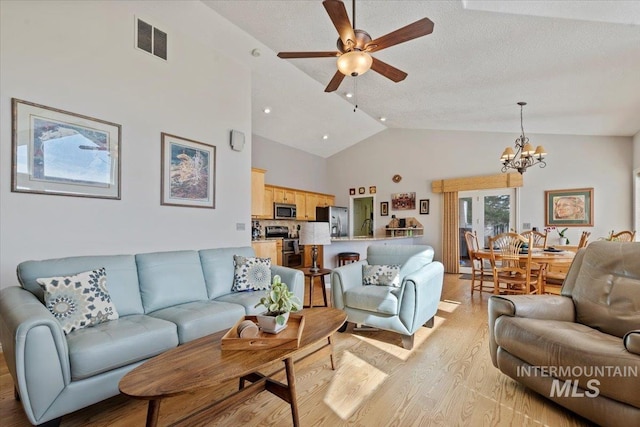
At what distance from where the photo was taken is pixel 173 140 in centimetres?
359

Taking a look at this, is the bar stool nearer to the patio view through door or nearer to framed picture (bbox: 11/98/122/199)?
the patio view through door

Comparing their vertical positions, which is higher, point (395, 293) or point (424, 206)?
point (424, 206)

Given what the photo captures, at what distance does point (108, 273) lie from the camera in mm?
2410

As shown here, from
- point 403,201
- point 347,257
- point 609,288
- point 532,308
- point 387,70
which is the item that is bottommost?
point 347,257

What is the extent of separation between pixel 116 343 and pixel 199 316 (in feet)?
1.89

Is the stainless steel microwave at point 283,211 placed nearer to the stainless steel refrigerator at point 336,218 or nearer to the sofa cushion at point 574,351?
the stainless steel refrigerator at point 336,218

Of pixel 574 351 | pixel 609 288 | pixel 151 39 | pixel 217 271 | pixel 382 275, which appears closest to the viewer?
pixel 574 351

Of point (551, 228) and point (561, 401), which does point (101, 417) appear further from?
point (551, 228)

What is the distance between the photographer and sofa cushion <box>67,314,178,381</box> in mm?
1721

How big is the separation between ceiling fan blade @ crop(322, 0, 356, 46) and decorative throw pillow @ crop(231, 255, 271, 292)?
2269 mm

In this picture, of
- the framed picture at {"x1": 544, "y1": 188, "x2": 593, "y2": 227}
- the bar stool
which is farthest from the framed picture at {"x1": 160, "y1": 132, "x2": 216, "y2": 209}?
the framed picture at {"x1": 544, "y1": 188, "x2": 593, "y2": 227}

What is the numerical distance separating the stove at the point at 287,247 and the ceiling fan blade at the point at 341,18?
5.16 meters

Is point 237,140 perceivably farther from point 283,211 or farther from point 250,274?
point 283,211

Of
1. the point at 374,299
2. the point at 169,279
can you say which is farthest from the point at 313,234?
the point at 169,279
